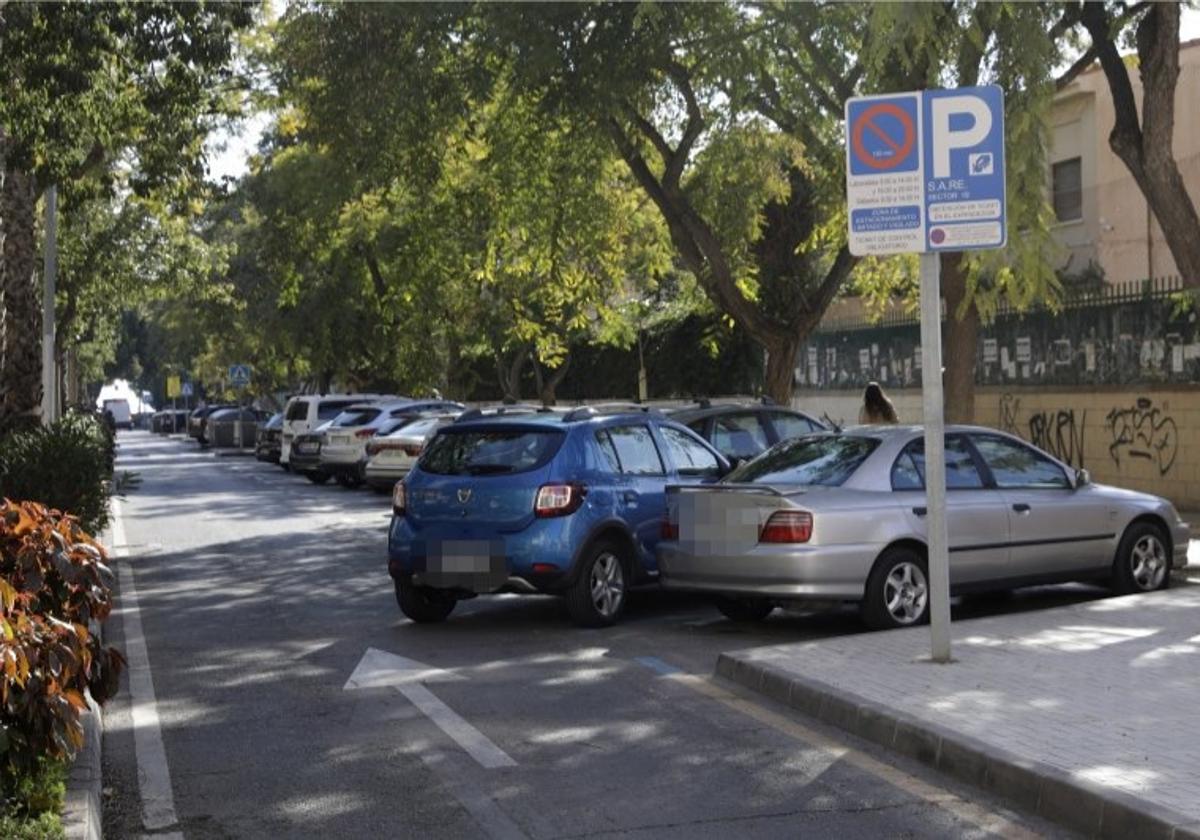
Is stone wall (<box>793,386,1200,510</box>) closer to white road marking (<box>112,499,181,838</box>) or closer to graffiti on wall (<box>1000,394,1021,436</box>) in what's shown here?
graffiti on wall (<box>1000,394,1021,436</box>)

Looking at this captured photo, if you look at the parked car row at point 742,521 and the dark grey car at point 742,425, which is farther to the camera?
the dark grey car at point 742,425

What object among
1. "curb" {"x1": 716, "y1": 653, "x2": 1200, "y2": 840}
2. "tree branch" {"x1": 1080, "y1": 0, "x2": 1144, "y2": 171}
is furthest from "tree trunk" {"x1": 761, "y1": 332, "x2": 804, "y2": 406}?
"curb" {"x1": 716, "y1": 653, "x2": 1200, "y2": 840}

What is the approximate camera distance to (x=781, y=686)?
899cm

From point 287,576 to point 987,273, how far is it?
25.4 feet

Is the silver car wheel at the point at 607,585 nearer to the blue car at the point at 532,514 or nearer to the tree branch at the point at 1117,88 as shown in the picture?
the blue car at the point at 532,514

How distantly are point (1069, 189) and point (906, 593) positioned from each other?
75.9 ft

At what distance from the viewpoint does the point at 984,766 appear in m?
7.02

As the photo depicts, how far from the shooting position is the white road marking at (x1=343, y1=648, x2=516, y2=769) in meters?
7.89

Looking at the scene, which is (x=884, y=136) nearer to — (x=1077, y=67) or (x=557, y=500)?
(x=557, y=500)

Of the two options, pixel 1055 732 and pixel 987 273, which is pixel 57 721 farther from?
pixel 987 273

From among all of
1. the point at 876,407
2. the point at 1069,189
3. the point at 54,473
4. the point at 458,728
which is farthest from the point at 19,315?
the point at 1069,189

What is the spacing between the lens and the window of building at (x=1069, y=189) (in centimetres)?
3197

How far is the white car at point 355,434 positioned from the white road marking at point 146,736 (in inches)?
618

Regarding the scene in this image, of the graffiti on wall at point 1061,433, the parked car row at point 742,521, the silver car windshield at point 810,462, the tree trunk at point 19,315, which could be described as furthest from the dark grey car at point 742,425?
the tree trunk at point 19,315
